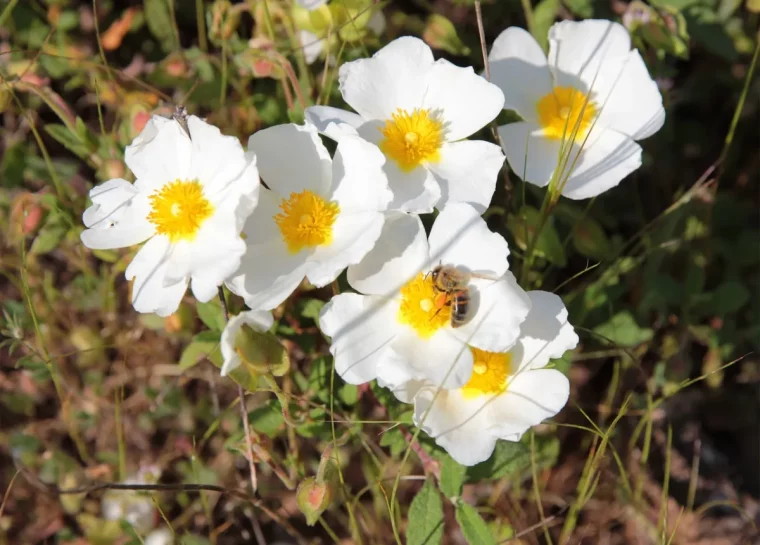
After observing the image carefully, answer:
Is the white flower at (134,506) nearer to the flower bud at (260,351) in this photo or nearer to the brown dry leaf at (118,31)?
the flower bud at (260,351)

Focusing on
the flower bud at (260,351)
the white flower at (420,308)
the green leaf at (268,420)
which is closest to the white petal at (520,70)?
the white flower at (420,308)

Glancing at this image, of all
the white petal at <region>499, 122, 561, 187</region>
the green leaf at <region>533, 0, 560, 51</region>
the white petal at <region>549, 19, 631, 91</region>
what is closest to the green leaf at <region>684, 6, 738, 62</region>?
the green leaf at <region>533, 0, 560, 51</region>

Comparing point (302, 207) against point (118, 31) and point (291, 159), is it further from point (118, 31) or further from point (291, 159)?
point (118, 31)

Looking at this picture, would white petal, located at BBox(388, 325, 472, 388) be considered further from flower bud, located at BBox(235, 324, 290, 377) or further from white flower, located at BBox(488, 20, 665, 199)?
white flower, located at BBox(488, 20, 665, 199)

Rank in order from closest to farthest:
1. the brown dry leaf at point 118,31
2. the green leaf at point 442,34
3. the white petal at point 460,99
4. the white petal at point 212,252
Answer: the white petal at point 212,252, the white petal at point 460,99, the green leaf at point 442,34, the brown dry leaf at point 118,31

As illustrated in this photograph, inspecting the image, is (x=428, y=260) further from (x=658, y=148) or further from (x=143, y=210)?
(x=658, y=148)
